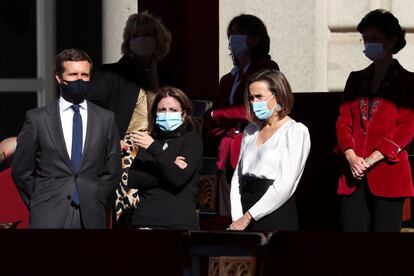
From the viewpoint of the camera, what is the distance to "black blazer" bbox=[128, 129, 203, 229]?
7.31 meters

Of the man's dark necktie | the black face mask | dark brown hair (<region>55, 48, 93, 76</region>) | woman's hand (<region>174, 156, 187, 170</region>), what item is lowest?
woman's hand (<region>174, 156, 187, 170</region>)

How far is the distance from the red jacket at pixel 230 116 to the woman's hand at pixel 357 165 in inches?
26.1

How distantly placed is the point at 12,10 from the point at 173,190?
394 centimetres

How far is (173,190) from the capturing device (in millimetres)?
7391

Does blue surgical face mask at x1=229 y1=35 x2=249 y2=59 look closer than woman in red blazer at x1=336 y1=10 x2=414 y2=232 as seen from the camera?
No

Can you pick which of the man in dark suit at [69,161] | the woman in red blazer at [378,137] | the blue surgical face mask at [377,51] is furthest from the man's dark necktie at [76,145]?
the blue surgical face mask at [377,51]

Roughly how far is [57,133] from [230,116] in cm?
122

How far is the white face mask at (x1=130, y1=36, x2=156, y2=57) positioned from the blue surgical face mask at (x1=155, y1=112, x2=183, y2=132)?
707 mm

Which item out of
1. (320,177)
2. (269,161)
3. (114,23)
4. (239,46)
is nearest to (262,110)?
(269,161)

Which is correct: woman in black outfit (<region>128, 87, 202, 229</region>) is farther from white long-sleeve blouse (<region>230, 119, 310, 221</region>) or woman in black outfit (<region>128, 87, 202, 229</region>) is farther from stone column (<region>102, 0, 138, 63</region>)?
stone column (<region>102, 0, 138, 63</region>)

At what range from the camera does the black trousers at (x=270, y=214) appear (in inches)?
277

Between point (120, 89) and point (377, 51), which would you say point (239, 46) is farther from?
point (377, 51)

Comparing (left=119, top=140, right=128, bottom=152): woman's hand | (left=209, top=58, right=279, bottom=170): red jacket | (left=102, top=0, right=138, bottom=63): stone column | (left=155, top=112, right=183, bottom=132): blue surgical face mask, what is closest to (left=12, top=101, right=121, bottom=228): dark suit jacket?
(left=155, top=112, right=183, bottom=132): blue surgical face mask

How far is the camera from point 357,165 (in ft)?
24.6
